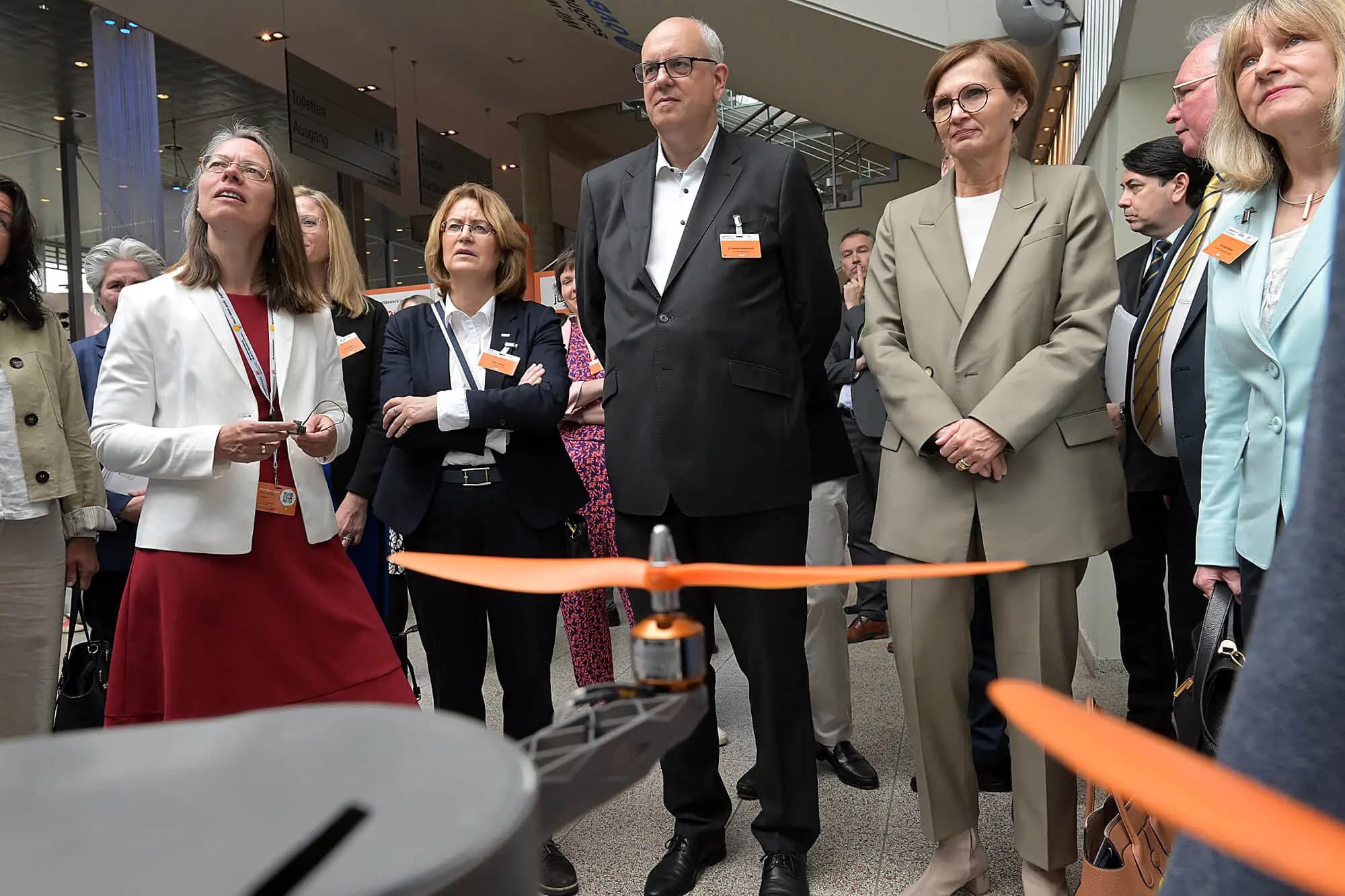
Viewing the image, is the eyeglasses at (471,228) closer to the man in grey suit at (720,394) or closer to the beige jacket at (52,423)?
the man in grey suit at (720,394)

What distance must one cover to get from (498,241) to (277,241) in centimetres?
62

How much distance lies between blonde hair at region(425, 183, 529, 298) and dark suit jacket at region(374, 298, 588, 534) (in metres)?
0.12

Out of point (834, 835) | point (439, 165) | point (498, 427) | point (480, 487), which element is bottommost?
point (834, 835)

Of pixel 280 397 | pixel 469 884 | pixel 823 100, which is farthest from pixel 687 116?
pixel 823 100

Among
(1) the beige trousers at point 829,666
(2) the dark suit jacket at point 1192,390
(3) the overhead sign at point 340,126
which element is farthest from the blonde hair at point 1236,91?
(3) the overhead sign at point 340,126

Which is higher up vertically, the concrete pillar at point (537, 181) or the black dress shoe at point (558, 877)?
the concrete pillar at point (537, 181)

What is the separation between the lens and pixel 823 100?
8.53 meters

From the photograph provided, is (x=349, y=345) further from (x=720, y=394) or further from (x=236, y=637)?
(x=720, y=394)

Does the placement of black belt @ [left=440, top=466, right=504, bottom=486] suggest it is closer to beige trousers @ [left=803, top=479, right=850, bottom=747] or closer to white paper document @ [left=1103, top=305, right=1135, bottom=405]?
beige trousers @ [left=803, top=479, right=850, bottom=747]

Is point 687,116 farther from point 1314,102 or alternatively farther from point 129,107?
point 129,107

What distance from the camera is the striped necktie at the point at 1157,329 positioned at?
82.1 inches

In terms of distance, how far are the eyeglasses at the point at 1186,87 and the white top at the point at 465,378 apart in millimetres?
1917

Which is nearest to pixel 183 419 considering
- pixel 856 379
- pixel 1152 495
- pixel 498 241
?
pixel 498 241

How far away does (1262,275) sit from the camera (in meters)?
1.69
